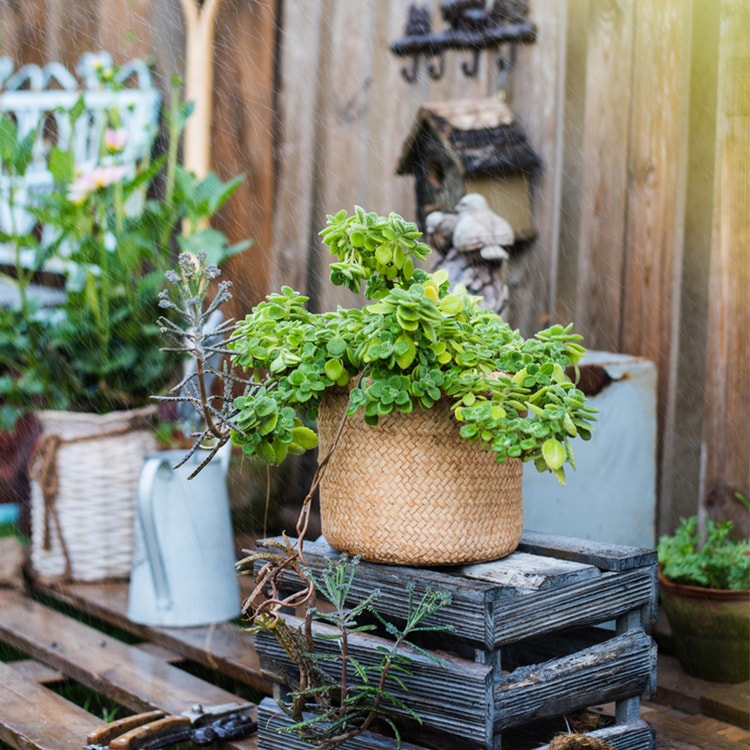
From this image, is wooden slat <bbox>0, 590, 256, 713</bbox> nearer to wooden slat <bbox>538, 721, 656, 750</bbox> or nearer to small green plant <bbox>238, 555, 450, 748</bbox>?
small green plant <bbox>238, 555, 450, 748</bbox>

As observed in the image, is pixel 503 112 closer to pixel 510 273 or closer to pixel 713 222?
pixel 510 273

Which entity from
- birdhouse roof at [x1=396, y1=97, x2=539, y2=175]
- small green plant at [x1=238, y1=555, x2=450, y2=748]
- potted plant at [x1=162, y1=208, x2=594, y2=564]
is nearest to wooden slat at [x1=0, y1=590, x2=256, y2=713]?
small green plant at [x1=238, y1=555, x2=450, y2=748]

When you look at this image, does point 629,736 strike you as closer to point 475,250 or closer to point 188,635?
point 475,250

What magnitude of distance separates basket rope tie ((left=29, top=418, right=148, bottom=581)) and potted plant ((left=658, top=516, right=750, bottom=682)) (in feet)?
5.03

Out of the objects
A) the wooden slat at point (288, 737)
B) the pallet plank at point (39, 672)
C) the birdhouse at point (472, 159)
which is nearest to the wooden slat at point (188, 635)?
the pallet plank at point (39, 672)

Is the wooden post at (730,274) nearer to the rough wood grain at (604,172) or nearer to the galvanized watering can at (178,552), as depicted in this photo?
the rough wood grain at (604,172)

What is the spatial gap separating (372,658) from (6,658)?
1499 millimetres

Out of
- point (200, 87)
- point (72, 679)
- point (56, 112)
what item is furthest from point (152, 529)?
point (56, 112)

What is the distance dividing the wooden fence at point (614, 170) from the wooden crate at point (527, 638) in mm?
774

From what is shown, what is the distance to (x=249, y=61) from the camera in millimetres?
3412

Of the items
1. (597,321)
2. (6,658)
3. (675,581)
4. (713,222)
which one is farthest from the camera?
(6,658)

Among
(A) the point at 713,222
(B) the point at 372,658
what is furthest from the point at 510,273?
(B) the point at 372,658

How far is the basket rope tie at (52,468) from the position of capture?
2.83 m

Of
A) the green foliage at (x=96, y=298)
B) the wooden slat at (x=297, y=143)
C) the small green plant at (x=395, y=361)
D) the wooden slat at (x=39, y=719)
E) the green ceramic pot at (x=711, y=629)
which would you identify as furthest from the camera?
the wooden slat at (x=297, y=143)
